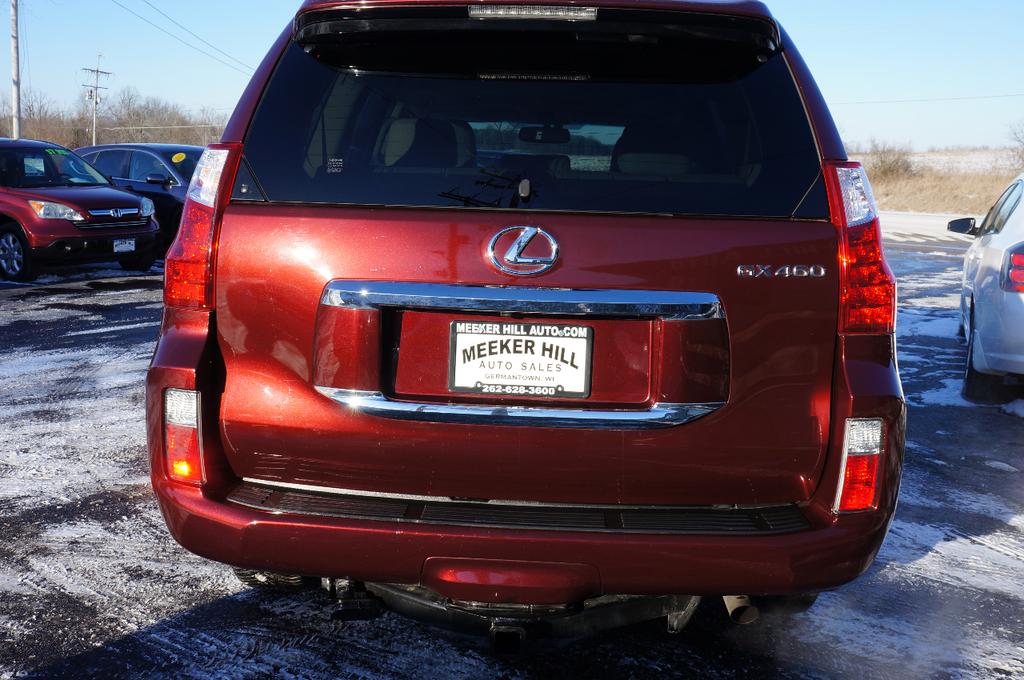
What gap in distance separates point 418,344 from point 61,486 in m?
2.81

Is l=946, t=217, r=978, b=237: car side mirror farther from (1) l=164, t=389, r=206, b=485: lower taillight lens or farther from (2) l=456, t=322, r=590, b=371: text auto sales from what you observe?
(1) l=164, t=389, r=206, b=485: lower taillight lens

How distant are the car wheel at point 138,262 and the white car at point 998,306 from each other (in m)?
10.5

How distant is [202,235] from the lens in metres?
2.53

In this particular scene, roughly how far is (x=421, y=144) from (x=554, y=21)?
0.46 metres

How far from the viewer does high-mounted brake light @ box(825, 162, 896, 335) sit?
2451 mm

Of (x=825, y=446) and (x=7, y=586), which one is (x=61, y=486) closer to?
(x=7, y=586)

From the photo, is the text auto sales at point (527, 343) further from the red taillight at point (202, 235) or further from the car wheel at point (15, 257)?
the car wheel at point (15, 257)

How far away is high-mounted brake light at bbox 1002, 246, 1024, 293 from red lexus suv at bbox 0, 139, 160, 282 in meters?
10.3

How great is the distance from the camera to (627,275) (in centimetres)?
236

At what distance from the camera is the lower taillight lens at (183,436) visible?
8.14 feet

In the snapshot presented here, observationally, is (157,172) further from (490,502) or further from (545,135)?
(490,502)

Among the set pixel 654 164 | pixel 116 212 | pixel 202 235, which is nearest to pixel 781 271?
pixel 654 164

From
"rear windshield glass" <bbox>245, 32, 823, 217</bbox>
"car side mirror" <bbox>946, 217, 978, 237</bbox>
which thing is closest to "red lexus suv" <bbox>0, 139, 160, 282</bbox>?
"car side mirror" <bbox>946, 217, 978, 237</bbox>

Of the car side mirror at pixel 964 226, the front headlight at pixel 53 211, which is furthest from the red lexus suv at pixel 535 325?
the front headlight at pixel 53 211
